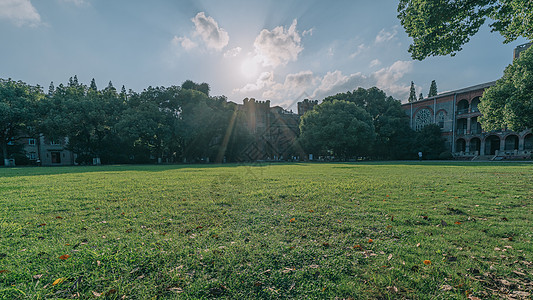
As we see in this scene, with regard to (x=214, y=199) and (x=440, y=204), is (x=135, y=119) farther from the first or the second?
(x=440, y=204)

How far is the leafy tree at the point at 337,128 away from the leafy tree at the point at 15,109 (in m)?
39.7

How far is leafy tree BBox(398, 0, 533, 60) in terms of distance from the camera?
6961 mm

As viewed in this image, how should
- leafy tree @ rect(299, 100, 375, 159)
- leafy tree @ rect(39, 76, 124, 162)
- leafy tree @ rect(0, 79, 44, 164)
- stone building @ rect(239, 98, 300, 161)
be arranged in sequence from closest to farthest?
1. leafy tree @ rect(0, 79, 44, 164)
2. leafy tree @ rect(39, 76, 124, 162)
3. leafy tree @ rect(299, 100, 375, 159)
4. stone building @ rect(239, 98, 300, 161)

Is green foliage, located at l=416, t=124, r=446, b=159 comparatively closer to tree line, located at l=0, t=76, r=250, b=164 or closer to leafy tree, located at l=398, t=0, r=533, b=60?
tree line, located at l=0, t=76, r=250, b=164

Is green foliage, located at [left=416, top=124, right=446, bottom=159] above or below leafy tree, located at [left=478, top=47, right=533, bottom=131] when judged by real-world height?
below

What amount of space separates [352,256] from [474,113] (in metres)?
55.3

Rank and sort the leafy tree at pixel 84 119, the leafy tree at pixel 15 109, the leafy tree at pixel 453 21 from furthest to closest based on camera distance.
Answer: the leafy tree at pixel 84 119 < the leafy tree at pixel 15 109 < the leafy tree at pixel 453 21

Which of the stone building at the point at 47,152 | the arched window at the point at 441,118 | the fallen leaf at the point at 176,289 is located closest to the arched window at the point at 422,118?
the arched window at the point at 441,118

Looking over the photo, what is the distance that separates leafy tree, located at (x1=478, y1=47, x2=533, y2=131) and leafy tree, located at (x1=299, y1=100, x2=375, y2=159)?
15.4 metres

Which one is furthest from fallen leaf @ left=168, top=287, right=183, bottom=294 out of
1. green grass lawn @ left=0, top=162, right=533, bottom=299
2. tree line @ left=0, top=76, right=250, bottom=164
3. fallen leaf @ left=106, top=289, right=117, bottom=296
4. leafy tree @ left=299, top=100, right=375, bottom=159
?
leafy tree @ left=299, top=100, right=375, bottom=159

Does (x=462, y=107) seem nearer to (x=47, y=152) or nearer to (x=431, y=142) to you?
(x=431, y=142)

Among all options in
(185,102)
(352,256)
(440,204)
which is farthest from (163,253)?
(185,102)

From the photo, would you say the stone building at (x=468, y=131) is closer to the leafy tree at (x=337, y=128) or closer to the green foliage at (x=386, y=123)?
the green foliage at (x=386, y=123)

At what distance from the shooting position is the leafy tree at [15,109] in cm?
2833
